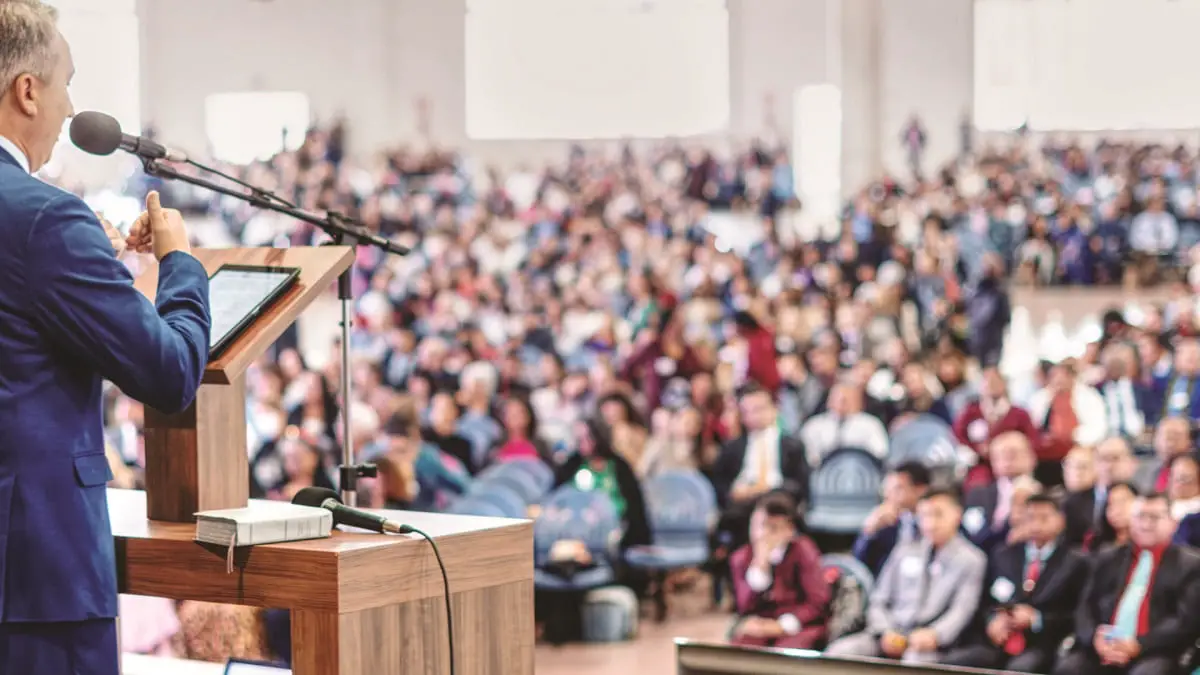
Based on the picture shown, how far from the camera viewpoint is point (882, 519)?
22.1ft

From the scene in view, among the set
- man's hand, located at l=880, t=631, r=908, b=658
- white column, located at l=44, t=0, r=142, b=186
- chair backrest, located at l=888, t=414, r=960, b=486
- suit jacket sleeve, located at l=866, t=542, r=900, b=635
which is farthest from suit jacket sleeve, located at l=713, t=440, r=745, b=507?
white column, located at l=44, t=0, r=142, b=186

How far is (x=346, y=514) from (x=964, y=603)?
4.24 meters

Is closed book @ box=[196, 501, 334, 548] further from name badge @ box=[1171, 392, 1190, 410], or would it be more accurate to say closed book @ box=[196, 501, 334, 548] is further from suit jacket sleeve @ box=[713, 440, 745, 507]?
name badge @ box=[1171, 392, 1190, 410]

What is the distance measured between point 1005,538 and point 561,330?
6780mm

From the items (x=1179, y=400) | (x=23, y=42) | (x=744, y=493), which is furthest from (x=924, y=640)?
(x=23, y=42)

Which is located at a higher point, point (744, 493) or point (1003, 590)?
point (744, 493)

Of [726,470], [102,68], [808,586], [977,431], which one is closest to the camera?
[808,586]

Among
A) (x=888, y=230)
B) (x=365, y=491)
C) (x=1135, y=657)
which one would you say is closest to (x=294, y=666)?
(x=1135, y=657)

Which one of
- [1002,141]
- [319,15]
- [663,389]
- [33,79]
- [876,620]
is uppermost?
[319,15]

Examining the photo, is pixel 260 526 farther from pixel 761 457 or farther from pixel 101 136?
pixel 761 457

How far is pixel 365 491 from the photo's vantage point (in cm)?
766

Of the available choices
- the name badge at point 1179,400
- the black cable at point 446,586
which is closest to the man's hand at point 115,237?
the black cable at point 446,586

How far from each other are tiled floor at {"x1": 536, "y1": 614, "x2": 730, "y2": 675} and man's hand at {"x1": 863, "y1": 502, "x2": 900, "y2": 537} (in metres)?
1.09

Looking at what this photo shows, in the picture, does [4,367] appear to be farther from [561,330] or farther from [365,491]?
[561,330]
